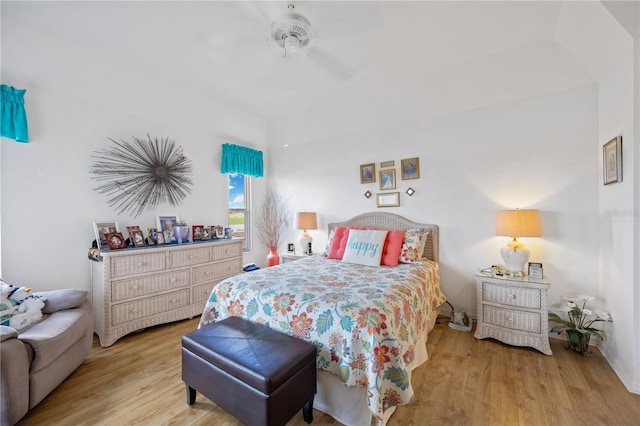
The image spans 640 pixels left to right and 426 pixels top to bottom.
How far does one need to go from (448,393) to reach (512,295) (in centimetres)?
119

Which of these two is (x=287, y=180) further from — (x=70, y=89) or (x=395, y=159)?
(x=70, y=89)

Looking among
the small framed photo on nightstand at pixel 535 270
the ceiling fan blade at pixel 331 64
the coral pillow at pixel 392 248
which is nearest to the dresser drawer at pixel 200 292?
the coral pillow at pixel 392 248

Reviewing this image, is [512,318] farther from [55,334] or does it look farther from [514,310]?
[55,334]

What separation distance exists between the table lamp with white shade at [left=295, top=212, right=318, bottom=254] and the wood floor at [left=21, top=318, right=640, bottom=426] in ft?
6.78

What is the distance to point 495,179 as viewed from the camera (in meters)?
2.80

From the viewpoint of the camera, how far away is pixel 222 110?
3807mm

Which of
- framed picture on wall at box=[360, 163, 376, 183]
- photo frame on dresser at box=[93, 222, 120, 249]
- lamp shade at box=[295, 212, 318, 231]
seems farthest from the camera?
lamp shade at box=[295, 212, 318, 231]

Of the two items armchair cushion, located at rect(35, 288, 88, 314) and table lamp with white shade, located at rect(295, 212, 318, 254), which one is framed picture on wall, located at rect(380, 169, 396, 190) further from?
armchair cushion, located at rect(35, 288, 88, 314)

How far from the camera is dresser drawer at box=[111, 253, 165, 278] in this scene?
8.07ft

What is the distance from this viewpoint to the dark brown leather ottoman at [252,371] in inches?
49.8

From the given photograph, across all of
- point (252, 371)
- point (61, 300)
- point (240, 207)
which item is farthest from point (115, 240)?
point (252, 371)

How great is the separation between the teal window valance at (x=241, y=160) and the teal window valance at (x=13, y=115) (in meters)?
2.00

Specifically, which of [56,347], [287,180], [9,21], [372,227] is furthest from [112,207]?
[372,227]

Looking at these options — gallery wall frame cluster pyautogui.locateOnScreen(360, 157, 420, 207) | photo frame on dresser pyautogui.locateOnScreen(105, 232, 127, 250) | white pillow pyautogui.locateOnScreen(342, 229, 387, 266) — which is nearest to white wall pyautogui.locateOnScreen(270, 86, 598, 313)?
gallery wall frame cluster pyautogui.locateOnScreen(360, 157, 420, 207)
